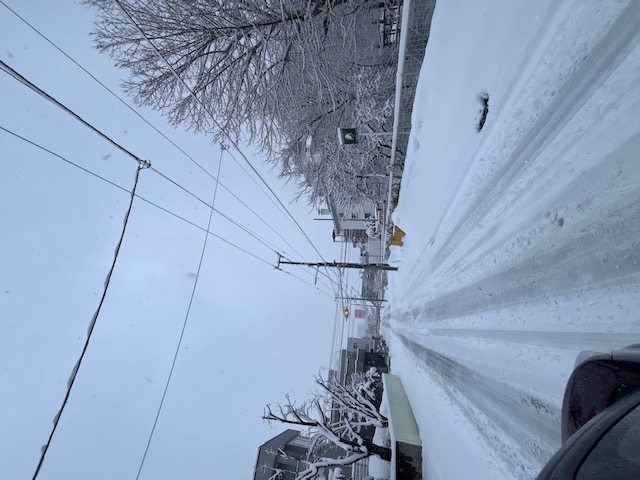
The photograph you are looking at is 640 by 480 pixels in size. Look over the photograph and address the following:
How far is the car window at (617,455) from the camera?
0.79m

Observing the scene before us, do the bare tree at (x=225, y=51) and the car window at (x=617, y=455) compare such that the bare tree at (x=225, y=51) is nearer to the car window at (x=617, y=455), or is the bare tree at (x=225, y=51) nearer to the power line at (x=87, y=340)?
the power line at (x=87, y=340)

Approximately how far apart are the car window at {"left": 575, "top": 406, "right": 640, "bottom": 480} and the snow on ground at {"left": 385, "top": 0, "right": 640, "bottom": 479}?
85 centimetres

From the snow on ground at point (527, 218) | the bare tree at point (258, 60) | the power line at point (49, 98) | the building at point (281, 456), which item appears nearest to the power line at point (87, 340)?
the power line at point (49, 98)

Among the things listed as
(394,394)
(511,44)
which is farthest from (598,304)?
(394,394)

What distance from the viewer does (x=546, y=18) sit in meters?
2.49

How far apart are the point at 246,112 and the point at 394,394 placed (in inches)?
338

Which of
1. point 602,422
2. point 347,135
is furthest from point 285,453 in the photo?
point 602,422

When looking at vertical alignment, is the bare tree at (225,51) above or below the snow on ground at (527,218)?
above

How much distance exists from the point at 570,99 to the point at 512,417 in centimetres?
246

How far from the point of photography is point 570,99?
2.21 metres

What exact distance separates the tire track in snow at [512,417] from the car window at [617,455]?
51.8 inches

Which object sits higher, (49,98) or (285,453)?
(49,98)

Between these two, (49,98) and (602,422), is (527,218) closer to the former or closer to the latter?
(602,422)

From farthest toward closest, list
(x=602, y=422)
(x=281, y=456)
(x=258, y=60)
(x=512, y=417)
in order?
(x=281, y=456)
(x=258, y=60)
(x=512, y=417)
(x=602, y=422)
